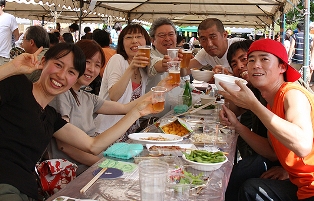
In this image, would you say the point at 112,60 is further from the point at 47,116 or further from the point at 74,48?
the point at 47,116

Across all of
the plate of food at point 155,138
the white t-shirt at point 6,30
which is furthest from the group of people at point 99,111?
the white t-shirt at point 6,30

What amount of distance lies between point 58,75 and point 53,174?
2.04 ft

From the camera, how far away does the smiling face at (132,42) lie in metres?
3.58

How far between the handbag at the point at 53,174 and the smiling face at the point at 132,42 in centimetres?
164

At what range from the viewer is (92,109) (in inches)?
111

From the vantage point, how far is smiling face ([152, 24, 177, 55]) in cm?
436

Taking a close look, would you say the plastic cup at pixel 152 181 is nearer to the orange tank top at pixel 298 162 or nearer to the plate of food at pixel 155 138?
the plate of food at pixel 155 138

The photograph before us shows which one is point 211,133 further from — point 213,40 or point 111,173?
point 213,40

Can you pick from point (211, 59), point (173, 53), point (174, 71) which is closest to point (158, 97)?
point (174, 71)

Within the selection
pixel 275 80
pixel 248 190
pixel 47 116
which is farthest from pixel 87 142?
pixel 275 80

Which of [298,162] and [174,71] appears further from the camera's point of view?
Result: [174,71]

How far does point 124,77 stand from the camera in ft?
10.7

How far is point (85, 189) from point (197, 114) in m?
2.05

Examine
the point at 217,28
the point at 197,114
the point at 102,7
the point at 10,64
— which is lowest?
the point at 197,114
